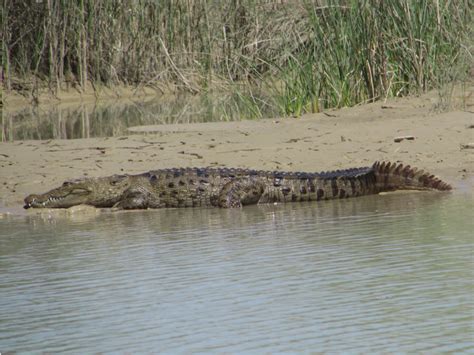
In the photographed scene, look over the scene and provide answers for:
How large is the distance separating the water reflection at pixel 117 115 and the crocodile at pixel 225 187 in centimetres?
344

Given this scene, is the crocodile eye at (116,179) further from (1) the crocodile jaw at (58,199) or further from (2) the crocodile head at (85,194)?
(1) the crocodile jaw at (58,199)

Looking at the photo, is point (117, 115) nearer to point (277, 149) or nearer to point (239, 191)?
point (277, 149)

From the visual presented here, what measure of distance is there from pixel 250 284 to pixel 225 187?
3508 mm

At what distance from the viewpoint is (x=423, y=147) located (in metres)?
9.48

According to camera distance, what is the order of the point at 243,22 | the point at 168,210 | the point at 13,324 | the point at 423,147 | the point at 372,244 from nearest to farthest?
1. the point at 13,324
2. the point at 372,244
3. the point at 168,210
4. the point at 423,147
5. the point at 243,22

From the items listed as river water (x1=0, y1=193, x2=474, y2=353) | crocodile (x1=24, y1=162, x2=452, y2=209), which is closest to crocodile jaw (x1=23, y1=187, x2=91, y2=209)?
crocodile (x1=24, y1=162, x2=452, y2=209)

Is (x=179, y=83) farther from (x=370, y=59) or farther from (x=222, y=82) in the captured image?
(x=370, y=59)

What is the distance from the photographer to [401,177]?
326 inches

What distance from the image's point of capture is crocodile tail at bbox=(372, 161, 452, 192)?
27.1 ft

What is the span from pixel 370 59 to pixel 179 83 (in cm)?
785

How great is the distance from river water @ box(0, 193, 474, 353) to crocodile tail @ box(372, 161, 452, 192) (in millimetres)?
694

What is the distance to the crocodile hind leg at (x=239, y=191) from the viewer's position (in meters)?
8.38

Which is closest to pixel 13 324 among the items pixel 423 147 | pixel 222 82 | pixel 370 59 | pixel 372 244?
pixel 372 244

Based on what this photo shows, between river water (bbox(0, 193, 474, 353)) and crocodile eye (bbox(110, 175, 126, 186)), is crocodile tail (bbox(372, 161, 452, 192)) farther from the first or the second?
crocodile eye (bbox(110, 175, 126, 186))
